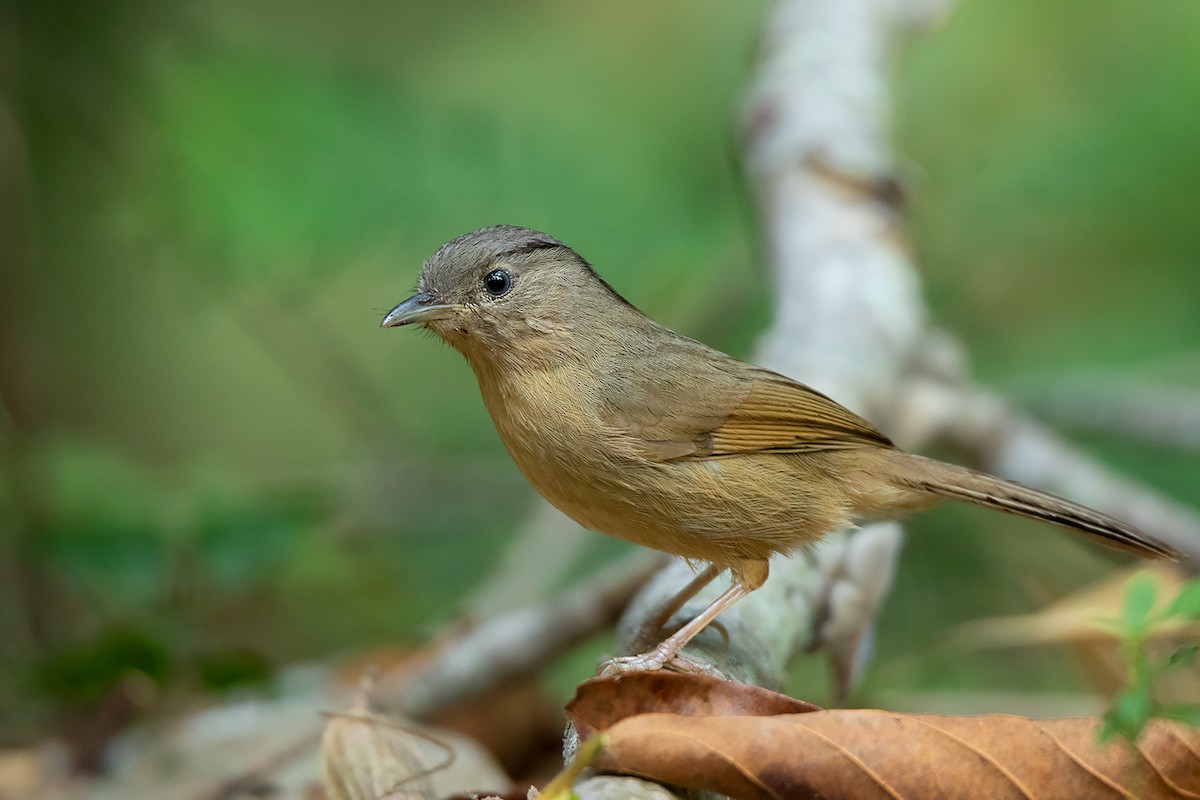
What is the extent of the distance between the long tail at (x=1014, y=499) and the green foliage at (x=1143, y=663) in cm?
98

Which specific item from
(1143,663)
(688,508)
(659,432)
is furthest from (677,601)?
(1143,663)

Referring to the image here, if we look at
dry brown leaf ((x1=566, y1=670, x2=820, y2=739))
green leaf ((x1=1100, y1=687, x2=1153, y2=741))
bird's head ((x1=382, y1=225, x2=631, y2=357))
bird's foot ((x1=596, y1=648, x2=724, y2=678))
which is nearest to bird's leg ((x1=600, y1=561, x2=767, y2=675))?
bird's foot ((x1=596, y1=648, x2=724, y2=678))

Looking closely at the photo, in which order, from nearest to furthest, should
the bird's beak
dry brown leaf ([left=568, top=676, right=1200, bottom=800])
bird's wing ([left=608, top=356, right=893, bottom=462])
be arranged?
dry brown leaf ([left=568, top=676, right=1200, bottom=800])
bird's wing ([left=608, top=356, right=893, bottom=462])
the bird's beak

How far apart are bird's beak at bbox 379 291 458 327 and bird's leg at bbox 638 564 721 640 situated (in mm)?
931

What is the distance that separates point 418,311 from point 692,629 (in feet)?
3.75

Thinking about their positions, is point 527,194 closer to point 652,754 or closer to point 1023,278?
point 1023,278

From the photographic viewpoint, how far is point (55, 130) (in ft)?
22.3

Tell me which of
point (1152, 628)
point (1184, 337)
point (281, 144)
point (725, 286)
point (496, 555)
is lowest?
point (1152, 628)

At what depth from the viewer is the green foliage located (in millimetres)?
1405

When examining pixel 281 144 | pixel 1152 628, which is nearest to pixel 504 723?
pixel 1152 628

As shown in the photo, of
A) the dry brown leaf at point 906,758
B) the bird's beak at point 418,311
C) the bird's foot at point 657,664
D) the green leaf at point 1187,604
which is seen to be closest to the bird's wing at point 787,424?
the bird's foot at point 657,664

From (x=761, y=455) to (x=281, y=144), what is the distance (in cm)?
341

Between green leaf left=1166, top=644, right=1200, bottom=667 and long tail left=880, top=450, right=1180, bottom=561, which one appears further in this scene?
long tail left=880, top=450, right=1180, bottom=561

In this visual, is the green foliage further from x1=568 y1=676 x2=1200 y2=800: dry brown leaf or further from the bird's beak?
the bird's beak
